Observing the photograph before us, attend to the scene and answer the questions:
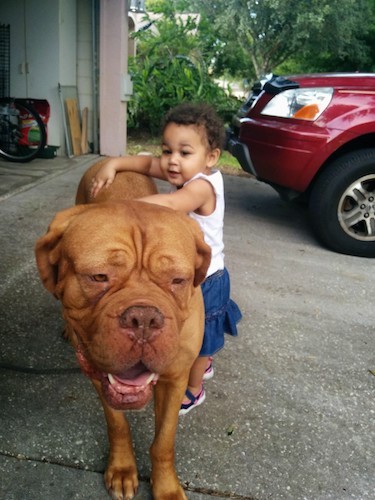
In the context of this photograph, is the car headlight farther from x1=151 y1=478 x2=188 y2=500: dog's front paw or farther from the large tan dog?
x1=151 y1=478 x2=188 y2=500: dog's front paw

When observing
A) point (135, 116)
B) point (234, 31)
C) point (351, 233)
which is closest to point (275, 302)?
point (351, 233)

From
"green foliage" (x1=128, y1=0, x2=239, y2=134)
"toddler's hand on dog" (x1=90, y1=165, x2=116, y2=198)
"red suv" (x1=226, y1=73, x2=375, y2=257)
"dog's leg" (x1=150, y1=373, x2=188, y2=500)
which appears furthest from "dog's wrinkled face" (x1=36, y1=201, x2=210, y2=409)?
"green foliage" (x1=128, y1=0, x2=239, y2=134)

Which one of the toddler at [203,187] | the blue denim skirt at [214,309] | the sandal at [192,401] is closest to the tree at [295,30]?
the toddler at [203,187]

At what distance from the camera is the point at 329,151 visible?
491 centimetres

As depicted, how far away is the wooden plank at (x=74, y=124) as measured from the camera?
862 cm

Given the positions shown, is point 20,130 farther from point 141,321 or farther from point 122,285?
point 141,321

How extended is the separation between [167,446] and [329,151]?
3.60 meters

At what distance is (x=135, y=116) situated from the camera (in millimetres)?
11508

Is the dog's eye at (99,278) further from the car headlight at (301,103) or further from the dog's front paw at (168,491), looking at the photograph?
the car headlight at (301,103)

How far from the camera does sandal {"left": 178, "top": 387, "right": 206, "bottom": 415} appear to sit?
8.83 feet

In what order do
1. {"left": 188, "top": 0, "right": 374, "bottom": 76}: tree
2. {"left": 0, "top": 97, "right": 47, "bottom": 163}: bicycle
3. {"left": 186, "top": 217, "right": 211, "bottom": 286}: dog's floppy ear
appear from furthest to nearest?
{"left": 188, "top": 0, "right": 374, "bottom": 76}: tree
{"left": 0, "top": 97, "right": 47, "bottom": 163}: bicycle
{"left": 186, "top": 217, "right": 211, "bottom": 286}: dog's floppy ear

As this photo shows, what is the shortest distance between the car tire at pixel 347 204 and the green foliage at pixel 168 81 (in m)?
5.88

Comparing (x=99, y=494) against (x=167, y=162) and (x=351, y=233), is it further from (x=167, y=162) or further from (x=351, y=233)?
(x=351, y=233)

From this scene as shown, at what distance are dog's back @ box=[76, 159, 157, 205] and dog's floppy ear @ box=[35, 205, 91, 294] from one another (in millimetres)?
823
